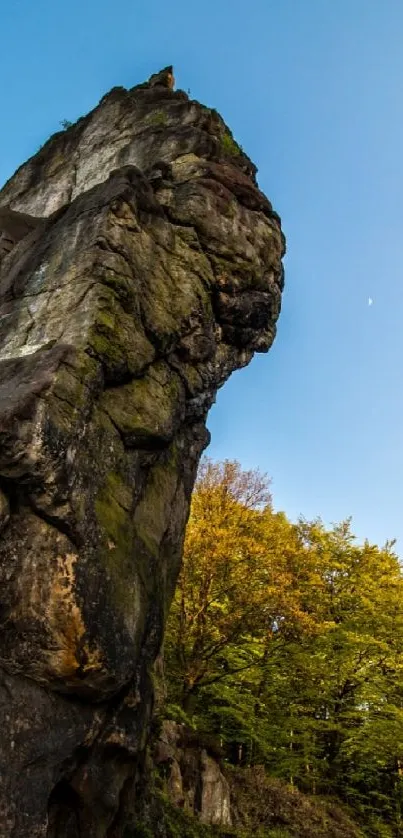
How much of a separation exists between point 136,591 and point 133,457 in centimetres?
218

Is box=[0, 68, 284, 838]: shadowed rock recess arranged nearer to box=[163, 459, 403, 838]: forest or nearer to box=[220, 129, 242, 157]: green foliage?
box=[220, 129, 242, 157]: green foliage

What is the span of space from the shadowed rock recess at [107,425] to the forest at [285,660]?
6.52 metres

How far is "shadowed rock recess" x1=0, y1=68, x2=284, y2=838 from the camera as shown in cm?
673

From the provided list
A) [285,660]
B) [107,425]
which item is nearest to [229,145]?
[107,425]

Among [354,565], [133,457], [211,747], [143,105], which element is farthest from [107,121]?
[211,747]

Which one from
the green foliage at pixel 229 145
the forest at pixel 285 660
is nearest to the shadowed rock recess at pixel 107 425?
the green foliage at pixel 229 145

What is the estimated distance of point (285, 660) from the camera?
18.2 m

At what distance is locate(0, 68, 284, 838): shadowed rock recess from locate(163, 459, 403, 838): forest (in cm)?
652

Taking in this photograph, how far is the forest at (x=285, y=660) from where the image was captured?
58.0 ft

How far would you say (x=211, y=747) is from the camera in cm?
1622

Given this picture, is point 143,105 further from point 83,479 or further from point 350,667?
point 350,667

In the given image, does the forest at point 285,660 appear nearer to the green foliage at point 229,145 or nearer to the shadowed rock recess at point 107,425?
the shadowed rock recess at point 107,425

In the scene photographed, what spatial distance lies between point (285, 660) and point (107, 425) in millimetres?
12906

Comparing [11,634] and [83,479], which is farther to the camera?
[83,479]
